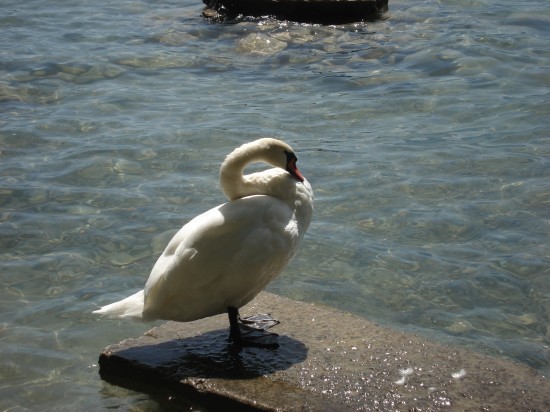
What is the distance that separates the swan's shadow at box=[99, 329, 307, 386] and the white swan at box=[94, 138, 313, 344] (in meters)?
0.15

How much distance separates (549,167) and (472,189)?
2.84 feet

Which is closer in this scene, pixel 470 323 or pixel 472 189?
pixel 470 323

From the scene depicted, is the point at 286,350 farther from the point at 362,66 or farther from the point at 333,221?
the point at 362,66

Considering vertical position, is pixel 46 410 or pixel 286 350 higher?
pixel 286 350

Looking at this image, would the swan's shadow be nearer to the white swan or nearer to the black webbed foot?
→ the black webbed foot

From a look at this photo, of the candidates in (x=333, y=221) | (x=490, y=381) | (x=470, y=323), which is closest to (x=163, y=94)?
(x=333, y=221)

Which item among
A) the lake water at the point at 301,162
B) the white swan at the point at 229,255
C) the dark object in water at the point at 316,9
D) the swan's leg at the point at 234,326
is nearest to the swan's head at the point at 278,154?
the white swan at the point at 229,255

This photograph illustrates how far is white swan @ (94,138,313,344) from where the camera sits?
16.0ft

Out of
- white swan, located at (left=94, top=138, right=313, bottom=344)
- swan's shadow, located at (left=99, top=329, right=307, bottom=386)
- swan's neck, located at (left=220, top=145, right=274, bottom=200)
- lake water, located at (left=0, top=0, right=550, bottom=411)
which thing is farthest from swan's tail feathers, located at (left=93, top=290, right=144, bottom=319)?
swan's neck, located at (left=220, top=145, right=274, bottom=200)

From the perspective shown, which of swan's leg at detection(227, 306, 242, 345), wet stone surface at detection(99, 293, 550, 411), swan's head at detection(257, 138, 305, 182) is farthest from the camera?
swan's head at detection(257, 138, 305, 182)

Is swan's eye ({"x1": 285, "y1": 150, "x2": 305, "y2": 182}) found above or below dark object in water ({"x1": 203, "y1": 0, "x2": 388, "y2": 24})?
above

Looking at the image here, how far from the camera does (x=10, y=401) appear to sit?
17.0 feet

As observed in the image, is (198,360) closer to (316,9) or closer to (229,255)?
(229,255)

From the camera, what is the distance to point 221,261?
488cm
